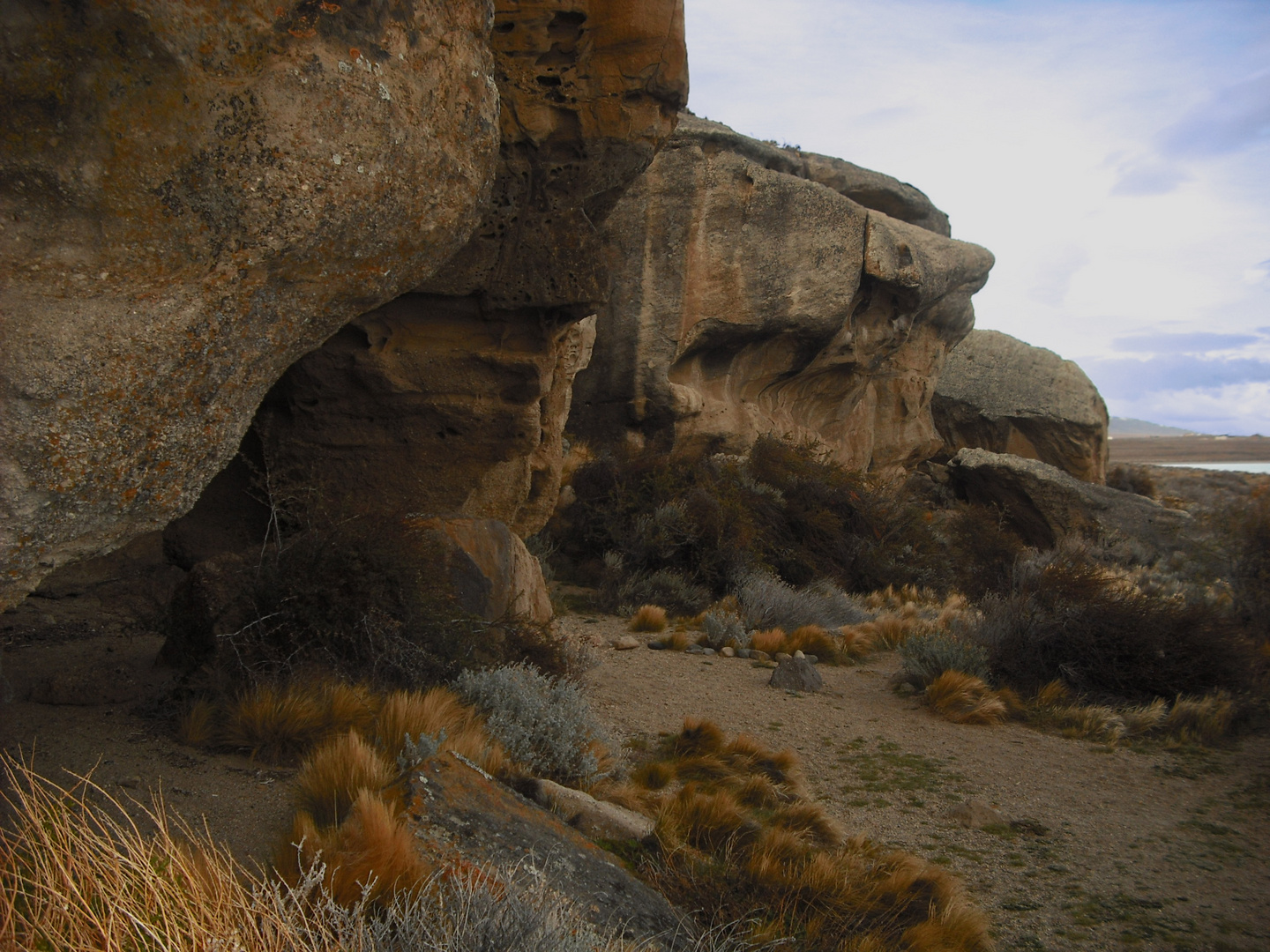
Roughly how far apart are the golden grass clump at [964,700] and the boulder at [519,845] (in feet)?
13.3

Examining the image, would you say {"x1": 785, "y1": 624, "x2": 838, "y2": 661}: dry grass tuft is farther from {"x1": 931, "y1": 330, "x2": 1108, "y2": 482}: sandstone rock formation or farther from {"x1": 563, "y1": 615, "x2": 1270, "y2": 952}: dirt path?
{"x1": 931, "y1": 330, "x2": 1108, "y2": 482}: sandstone rock formation

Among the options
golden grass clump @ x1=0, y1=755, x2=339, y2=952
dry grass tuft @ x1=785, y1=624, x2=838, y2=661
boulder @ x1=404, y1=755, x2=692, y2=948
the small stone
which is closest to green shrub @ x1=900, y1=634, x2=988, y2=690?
dry grass tuft @ x1=785, y1=624, x2=838, y2=661

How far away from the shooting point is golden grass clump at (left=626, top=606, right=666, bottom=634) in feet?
27.1

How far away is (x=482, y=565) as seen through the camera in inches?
220

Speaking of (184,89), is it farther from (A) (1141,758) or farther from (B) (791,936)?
(A) (1141,758)

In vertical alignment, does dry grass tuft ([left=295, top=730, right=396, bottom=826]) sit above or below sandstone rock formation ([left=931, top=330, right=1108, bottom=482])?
below

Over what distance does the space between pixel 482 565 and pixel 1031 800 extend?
3.48 metres

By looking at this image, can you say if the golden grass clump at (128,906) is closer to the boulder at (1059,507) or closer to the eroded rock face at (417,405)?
the eroded rock face at (417,405)

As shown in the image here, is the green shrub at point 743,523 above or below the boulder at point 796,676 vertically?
above

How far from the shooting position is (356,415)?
235 inches

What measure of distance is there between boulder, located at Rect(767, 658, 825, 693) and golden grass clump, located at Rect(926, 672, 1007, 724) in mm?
841

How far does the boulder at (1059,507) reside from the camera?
1391 centimetres

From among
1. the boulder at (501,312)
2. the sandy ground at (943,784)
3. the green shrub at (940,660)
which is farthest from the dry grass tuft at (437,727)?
the green shrub at (940,660)

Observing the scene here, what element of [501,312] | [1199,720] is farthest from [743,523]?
[501,312]
